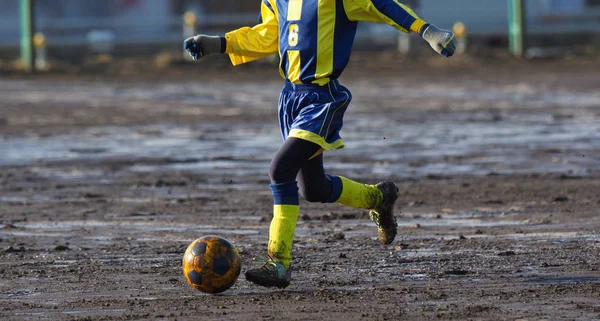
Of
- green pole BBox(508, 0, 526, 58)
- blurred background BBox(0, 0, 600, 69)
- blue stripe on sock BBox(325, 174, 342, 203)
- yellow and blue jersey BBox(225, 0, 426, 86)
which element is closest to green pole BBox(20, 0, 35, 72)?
blurred background BBox(0, 0, 600, 69)

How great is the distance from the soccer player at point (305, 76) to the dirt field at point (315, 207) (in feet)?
1.41

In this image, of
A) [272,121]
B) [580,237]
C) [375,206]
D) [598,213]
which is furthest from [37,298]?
[272,121]

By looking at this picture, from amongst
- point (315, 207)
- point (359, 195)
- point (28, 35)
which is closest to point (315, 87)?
point (359, 195)

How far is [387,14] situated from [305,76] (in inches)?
24.1

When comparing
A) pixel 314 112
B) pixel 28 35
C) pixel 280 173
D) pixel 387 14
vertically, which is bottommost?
pixel 28 35

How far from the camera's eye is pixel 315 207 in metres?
10.3

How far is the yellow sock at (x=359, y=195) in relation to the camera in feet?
25.5

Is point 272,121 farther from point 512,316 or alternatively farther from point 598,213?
point 512,316

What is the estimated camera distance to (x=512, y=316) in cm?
598

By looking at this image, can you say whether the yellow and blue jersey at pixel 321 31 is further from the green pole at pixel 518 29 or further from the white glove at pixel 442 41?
the green pole at pixel 518 29

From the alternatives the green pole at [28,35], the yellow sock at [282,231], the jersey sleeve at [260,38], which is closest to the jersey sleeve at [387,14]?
the jersey sleeve at [260,38]

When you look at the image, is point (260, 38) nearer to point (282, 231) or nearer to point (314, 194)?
point (314, 194)

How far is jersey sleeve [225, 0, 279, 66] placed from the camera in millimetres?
7676

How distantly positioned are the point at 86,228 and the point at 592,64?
2078 cm
